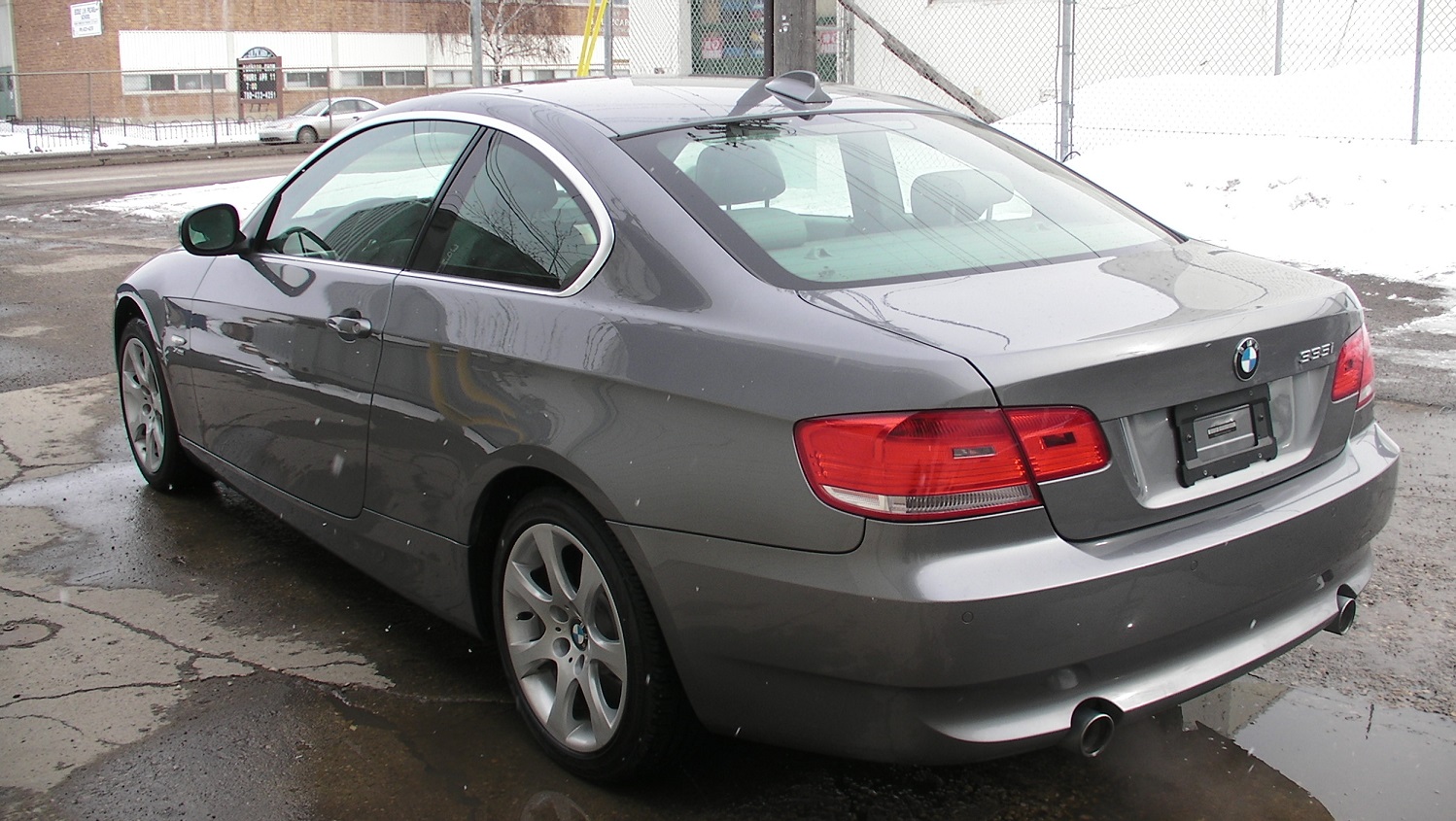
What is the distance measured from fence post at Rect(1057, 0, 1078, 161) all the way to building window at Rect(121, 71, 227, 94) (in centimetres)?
3801

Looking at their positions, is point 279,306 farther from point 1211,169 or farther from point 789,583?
point 1211,169

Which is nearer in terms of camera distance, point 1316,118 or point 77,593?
point 77,593

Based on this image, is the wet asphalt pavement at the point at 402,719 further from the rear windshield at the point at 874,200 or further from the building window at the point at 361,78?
the building window at the point at 361,78

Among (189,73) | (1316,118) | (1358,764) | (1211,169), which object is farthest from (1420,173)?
(189,73)

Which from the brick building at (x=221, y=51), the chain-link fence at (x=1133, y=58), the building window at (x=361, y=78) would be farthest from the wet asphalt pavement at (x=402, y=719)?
the building window at (x=361, y=78)

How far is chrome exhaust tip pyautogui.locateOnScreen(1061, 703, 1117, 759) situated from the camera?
8.12ft

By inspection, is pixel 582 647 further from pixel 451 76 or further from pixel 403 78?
A: pixel 451 76

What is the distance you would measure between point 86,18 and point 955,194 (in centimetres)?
4700

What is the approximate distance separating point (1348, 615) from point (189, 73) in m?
48.3

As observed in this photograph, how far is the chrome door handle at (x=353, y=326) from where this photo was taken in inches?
141

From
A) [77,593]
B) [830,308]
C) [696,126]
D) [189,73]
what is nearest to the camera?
[830,308]

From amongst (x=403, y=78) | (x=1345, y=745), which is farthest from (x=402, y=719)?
(x=403, y=78)

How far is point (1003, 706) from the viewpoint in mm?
2467

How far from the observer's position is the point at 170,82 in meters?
44.7
